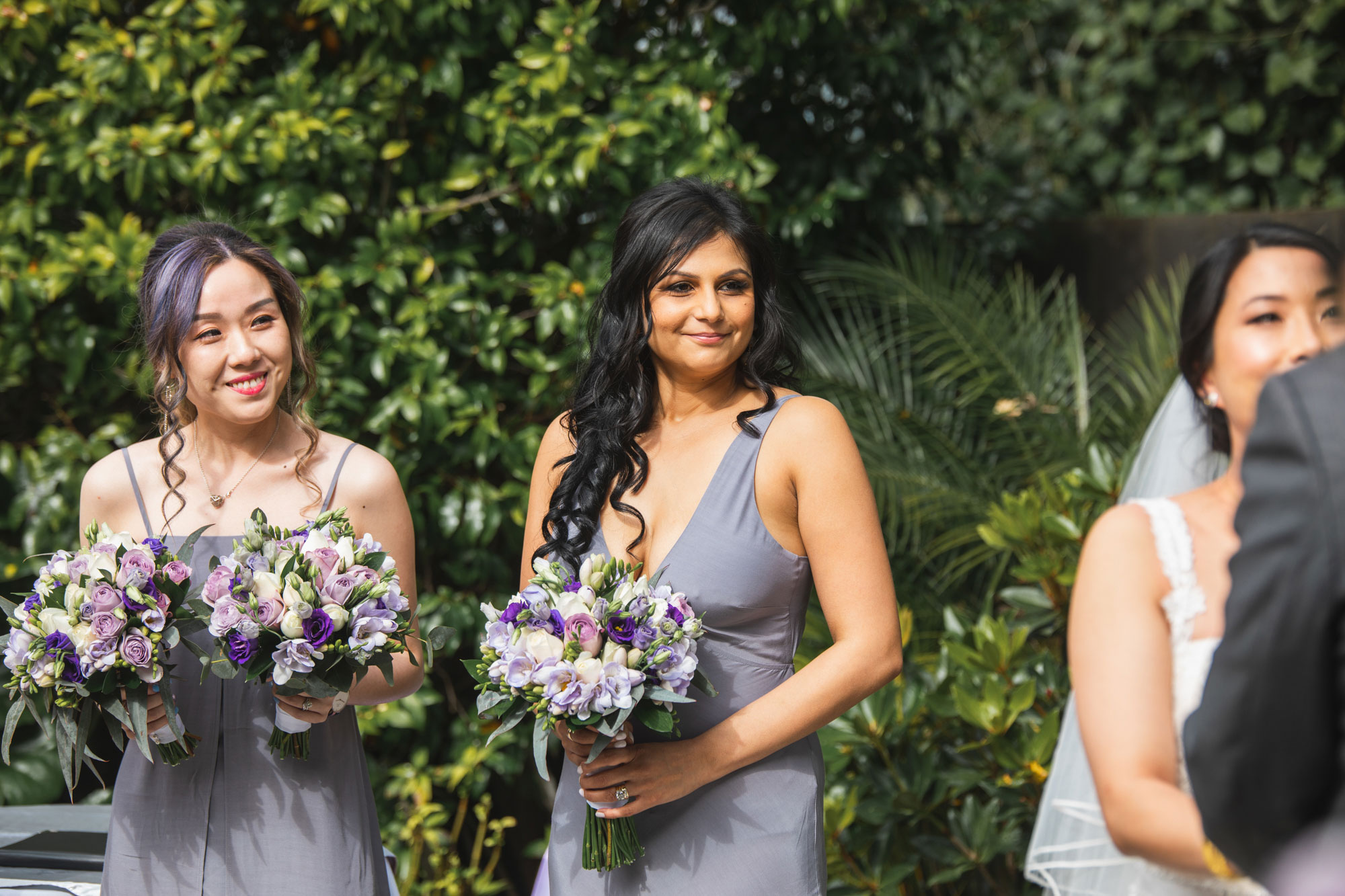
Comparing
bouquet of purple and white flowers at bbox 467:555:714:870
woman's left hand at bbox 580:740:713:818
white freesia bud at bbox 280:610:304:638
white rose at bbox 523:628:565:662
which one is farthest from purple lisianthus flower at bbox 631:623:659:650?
white freesia bud at bbox 280:610:304:638

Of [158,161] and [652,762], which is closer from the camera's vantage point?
[652,762]

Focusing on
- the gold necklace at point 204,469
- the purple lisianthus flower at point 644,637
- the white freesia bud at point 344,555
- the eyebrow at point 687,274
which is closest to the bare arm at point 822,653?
the purple lisianthus flower at point 644,637

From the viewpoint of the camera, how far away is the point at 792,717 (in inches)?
84.0

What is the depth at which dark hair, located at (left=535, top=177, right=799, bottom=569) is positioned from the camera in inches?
92.0

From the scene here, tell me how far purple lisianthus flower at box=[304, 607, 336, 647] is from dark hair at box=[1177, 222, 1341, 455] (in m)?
1.51

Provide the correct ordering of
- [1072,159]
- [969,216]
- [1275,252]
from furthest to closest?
1. [1072,159]
2. [969,216]
3. [1275,252]

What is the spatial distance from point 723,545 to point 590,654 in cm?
40

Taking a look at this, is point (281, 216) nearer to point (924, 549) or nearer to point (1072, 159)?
point (924, 549)

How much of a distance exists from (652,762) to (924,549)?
243 centimetres

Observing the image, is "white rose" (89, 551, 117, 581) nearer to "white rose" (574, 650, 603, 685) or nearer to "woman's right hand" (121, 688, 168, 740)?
"woman's right hand" (121, 688, 168, 740)

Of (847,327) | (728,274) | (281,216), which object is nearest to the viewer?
(728,274)

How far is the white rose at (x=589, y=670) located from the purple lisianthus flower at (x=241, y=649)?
0.60m

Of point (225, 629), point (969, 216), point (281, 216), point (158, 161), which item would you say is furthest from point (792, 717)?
point (969, 216)

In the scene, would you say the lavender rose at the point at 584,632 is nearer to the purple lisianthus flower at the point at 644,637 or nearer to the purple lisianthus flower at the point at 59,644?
the purple lisianthus flower at the point at 644,637
